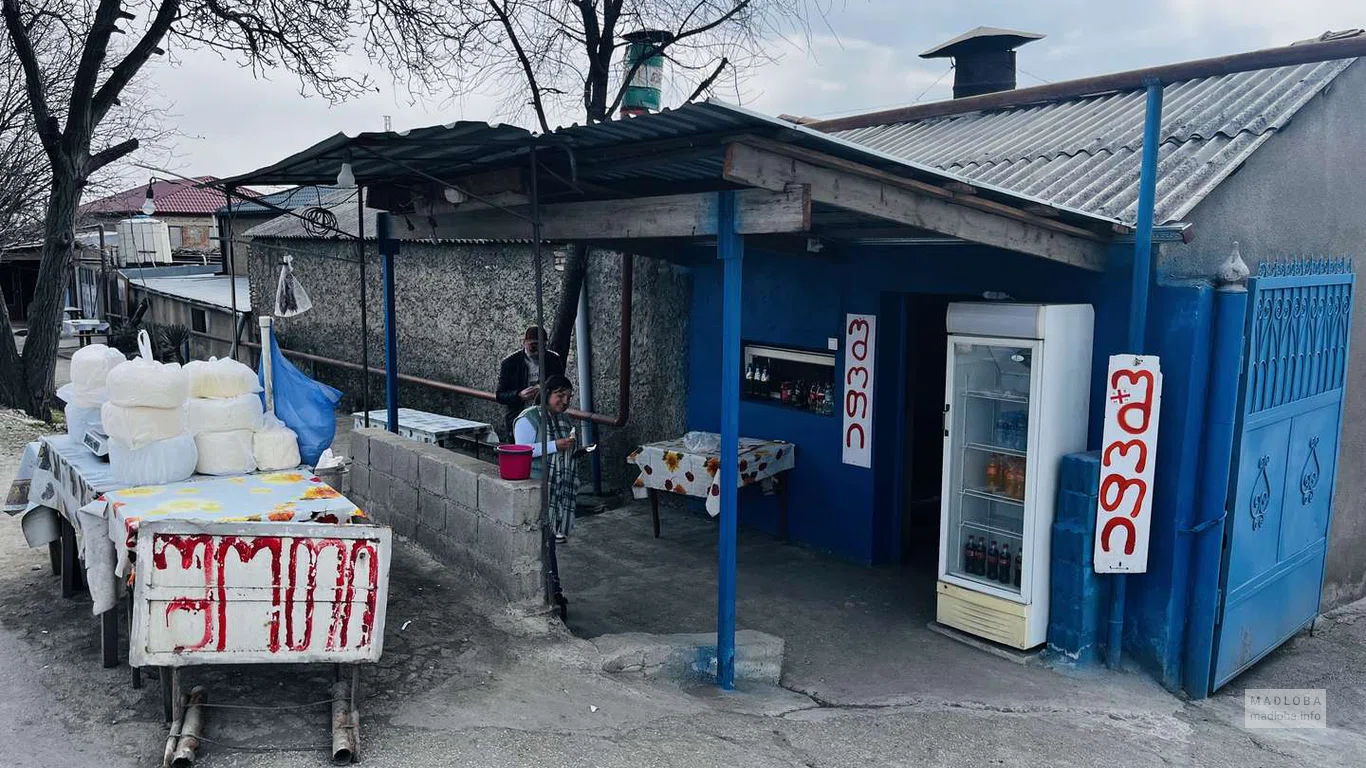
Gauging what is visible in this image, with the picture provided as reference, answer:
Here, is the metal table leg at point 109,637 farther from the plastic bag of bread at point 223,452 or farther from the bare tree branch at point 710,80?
the bare tree branch at point 710,80

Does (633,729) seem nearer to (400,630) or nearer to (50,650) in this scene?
(400,630)

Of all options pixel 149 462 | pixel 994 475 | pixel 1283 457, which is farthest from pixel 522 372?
pixel 1283 457

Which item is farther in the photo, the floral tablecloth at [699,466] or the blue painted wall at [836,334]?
the floral tablecloth at [699,466]

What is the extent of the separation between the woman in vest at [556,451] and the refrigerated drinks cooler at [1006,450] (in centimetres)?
242

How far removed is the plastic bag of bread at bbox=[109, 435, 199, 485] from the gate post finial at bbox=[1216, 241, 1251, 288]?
5.83 meters

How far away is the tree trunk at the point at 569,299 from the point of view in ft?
32.5

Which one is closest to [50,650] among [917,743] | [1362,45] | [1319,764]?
[917,743]

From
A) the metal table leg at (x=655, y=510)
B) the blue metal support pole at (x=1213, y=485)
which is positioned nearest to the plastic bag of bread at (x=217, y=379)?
the metal table leg at (x=655, y=510)

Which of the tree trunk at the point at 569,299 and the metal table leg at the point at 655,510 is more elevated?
the tree trunk at the point at 569,299

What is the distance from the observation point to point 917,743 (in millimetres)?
4980

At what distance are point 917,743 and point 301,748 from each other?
2897mm

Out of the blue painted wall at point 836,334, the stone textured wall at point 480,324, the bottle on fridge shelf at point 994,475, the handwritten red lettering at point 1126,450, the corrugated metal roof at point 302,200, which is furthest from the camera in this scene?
the corrugated metal roof at point 302,200

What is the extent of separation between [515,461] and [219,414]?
1.67 metres

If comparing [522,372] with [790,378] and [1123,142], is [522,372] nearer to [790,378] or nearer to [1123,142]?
[790,378]
